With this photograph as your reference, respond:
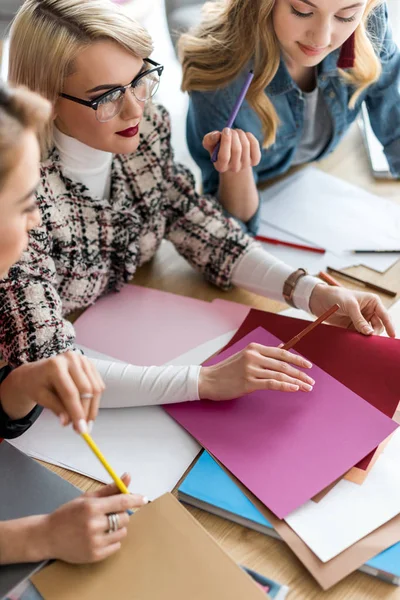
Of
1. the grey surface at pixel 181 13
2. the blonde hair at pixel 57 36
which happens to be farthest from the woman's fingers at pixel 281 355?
the grey surface at pixel 181 13

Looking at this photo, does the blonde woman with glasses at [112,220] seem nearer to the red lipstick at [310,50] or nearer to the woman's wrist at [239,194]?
the woman's wrist at [239,194]

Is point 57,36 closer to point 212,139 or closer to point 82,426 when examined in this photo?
point 212,139

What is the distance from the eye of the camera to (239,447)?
3.09 feet

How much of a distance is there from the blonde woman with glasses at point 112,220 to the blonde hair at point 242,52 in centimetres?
15

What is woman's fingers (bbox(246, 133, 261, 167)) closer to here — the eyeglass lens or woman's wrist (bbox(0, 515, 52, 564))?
the eyeglass lens

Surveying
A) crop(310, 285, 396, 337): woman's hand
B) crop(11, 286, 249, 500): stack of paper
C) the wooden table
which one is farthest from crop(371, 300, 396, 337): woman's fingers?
crop(11, 286, 249, 500): stack of paper

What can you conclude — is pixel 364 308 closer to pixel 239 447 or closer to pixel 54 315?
pixel 239 447

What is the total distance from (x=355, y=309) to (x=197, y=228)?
339 millimetres

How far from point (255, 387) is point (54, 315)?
0.31 m

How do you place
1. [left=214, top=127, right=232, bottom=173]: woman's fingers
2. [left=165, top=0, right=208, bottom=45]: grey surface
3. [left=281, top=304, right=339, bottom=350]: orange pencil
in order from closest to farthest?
[left=281, top=304, right=339, bottom=350]: orange pencil → [left=214, top=127, right=232, bottom=173]: woman's fingers → [left=165, top=0, right=208, bottom=45]: grey surface

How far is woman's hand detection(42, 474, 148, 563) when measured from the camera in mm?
792

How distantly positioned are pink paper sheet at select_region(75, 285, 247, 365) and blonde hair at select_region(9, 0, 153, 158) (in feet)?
1.22

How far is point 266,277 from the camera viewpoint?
1228 mm

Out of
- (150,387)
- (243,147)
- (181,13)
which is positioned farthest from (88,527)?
(181,13)
